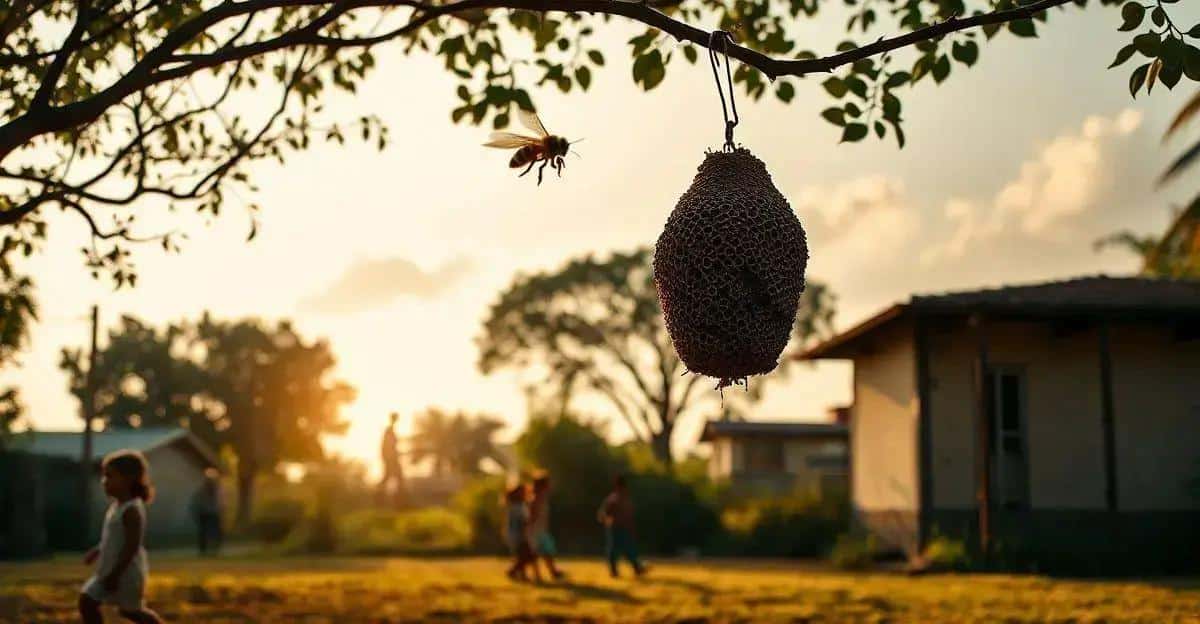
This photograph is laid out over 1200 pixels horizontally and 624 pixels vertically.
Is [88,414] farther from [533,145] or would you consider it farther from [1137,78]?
[1137,78]

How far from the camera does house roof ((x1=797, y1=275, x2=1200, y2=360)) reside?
21781 millimetres

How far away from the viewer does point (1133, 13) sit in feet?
18.7

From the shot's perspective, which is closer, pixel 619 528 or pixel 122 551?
pixel 122 551

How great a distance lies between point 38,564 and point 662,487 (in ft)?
48.0

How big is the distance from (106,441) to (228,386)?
21.5m

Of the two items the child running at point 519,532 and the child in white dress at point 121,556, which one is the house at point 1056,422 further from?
the child in white dress at point 121,556

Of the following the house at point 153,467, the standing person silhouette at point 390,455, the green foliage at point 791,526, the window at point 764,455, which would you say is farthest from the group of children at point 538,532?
the window at point 764,455

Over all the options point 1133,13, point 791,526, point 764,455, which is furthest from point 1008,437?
point 764,455

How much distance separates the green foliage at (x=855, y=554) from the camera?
2458 centimetres

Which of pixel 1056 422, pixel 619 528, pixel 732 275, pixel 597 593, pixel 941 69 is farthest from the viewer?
pixel 1056 422

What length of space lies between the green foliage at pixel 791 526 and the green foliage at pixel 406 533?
23.1ft

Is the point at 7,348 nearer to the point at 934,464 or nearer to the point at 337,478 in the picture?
the point at 337,478

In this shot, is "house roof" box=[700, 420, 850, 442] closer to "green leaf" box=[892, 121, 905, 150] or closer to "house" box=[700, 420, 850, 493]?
"house" box=[700, 420, 850, 493]

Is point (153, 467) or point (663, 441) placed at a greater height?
point (663, 441)
